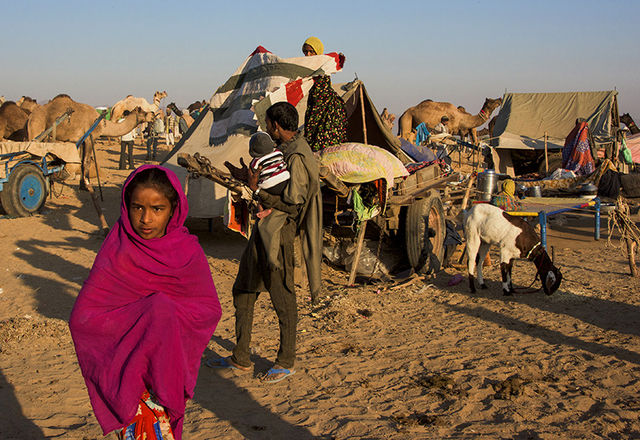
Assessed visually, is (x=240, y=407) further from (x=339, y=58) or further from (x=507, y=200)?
(x=507, y=200)

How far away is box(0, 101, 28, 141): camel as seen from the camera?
1457 centimetres

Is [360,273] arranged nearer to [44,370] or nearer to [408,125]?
[44,370]

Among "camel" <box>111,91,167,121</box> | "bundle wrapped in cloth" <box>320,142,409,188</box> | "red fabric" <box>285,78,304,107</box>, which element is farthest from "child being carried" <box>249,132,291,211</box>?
"camel" <box>111,91,167,121</box>

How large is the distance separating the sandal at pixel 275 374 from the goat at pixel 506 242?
3.16 metres

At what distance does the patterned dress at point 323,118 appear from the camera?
21.4 feet

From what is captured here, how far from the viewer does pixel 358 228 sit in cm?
Result: 650

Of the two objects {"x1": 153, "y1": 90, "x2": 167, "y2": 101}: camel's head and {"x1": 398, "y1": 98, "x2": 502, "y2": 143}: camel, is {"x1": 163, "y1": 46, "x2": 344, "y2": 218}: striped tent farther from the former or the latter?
{"x1": 398, "y1": 98, "x2": 502, "y2": 143}: camel

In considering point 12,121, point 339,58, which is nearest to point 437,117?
point 12,121

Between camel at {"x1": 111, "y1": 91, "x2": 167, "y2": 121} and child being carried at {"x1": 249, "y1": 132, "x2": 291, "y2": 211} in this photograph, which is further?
camel at {"x1": 111, "y1": 91, "x2": 167, "y2": 121}

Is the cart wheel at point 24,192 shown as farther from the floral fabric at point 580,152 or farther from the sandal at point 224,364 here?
the floral fabric at point 580,152

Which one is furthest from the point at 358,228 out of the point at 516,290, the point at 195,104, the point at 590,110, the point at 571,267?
the point at 195,104

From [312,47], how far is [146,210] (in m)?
6.81

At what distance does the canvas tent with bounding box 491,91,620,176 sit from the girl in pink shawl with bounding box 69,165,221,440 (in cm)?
1597

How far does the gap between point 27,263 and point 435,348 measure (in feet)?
19.0
